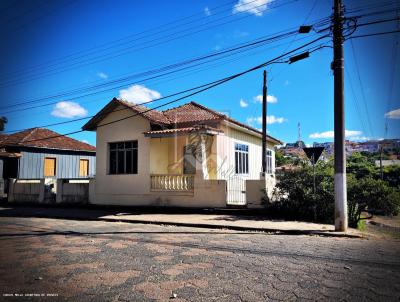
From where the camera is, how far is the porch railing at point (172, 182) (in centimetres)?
1440

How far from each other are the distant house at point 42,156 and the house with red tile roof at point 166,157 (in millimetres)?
8435

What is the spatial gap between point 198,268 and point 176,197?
366 inches

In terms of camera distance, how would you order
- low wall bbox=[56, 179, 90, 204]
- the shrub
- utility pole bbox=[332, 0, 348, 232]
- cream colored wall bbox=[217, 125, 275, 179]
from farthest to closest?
low wall bbox=[56, 179, 90, 204], cream colored wall bbox=[217, 125, 275, 179], the shrub, utility pole bbox=[332, 0, 348, 232]

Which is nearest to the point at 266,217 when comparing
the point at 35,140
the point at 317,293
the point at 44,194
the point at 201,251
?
the point at 201,251

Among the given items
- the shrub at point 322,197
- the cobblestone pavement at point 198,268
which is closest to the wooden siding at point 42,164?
the cobblestone pavement at point 198,268

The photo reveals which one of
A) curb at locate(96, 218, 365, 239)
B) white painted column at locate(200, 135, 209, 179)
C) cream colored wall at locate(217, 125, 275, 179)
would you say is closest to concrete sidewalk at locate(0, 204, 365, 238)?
curb at locate(96, 218, 365, 239)

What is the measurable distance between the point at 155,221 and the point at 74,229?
9.06ft

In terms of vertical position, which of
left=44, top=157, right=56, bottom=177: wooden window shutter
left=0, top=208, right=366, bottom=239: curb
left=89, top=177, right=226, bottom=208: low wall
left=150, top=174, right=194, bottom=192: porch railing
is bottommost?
left=0, top=208, right=366, bottom=239: curb

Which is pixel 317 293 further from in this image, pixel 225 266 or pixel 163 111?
pixel 163 111

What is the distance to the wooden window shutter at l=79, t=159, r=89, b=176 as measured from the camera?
27.2m

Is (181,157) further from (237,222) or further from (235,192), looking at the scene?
(237,222)

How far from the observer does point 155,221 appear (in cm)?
1147

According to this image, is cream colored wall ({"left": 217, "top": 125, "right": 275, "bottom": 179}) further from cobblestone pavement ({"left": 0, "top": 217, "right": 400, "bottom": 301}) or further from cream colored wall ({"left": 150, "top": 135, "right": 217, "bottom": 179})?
cobblestone pavement ({"left": 0, "top": 217, "right": 400, "bottom": 301})

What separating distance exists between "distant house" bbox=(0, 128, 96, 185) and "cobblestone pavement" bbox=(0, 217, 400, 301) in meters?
16.2
